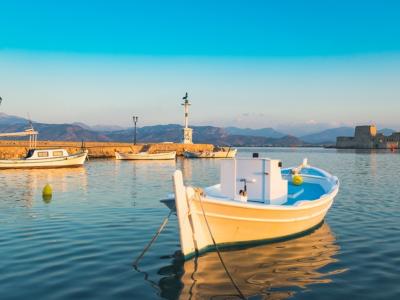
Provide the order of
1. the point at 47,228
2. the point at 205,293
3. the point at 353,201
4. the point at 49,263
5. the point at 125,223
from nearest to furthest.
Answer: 1. the point at 205,293
2. the point at 49,263
3. the point at 47,228
4. the point at 125,223
5. the point at 353,201

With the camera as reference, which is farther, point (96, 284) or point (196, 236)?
point (196, 236)

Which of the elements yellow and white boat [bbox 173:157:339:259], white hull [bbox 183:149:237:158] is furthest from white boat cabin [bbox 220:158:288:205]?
white hull [bbox 183:149:237:158]

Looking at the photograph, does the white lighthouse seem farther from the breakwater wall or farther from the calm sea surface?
the calm sea surface

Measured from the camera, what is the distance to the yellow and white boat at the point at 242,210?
11531 mm

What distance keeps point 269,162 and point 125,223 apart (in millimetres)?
7011

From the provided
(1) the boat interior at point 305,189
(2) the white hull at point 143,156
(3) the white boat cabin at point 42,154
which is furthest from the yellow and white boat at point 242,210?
(2) the white hull at point 143,156

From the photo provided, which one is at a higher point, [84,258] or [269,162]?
[269,162]

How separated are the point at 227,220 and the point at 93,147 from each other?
76.1 metres

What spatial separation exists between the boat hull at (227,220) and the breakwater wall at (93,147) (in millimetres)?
60396

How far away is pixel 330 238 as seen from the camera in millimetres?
15078

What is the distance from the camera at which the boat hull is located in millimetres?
11462

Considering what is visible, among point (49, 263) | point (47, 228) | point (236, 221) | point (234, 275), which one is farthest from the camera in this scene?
point (47, 228)

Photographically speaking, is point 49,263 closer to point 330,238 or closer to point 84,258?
point 84,258

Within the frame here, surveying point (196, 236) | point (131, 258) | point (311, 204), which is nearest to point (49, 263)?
point (131, 258)
